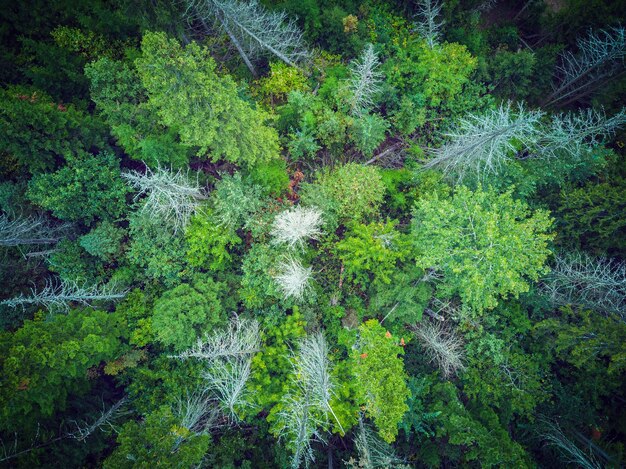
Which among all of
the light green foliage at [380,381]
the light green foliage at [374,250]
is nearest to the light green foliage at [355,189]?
the light green foliage at [374,250]

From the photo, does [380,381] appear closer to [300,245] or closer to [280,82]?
[300,245]

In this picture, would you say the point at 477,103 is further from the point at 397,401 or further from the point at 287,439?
the point at 287,439

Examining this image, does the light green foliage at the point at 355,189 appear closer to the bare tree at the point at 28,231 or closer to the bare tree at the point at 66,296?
the bare tree at the point at 66,296

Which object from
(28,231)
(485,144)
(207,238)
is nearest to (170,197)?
(207,238)

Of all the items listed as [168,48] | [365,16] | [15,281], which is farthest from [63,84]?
[365,16]

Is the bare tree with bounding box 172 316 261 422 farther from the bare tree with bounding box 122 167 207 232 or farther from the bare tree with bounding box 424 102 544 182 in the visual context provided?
the bare tree with bounding box 424 102 544 182

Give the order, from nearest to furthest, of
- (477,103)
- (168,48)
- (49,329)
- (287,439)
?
(168,48)
(49,329)
(287,439)
(477,103)
